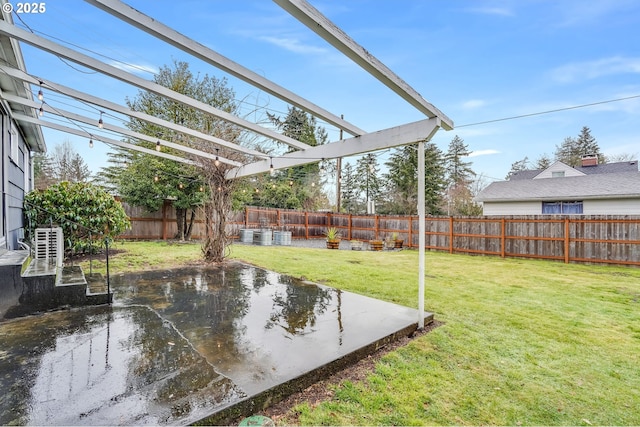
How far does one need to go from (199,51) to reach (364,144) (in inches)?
95.0

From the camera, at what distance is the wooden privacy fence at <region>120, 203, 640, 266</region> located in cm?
902

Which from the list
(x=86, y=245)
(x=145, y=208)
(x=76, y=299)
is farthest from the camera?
(x=145, y=208)

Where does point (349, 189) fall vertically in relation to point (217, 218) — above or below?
above

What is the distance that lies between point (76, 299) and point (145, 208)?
31.4ft

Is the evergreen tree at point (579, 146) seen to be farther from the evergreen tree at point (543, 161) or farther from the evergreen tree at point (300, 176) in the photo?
the evergreen tree at point (300, 176)

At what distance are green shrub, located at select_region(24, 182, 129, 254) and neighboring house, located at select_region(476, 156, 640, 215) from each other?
1676 centimetres

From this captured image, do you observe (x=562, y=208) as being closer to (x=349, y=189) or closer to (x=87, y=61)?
(x=349, y=189)

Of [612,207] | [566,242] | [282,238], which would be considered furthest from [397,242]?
[612,207]

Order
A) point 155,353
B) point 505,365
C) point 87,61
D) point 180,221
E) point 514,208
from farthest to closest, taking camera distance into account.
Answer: point 514,208, point 180,221, point 87,61, point 505,365, point 155,353

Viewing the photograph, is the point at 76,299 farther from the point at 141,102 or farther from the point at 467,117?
the point at 141,102

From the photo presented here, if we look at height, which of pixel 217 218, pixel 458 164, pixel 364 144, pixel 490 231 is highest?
pixel 458 164

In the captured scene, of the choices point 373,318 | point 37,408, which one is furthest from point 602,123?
point 37,408

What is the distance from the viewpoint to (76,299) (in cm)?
386

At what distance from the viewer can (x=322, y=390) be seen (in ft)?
7.58
